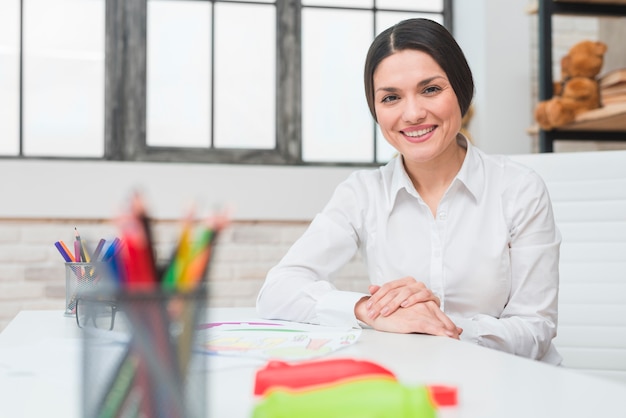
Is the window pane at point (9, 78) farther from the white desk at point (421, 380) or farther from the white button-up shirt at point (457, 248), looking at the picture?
the white desk at point (421, 380)

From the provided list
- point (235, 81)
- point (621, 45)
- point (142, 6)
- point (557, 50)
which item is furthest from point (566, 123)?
point (142, 6)

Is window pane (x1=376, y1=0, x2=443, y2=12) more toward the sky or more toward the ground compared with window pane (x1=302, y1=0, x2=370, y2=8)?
more toward the sky

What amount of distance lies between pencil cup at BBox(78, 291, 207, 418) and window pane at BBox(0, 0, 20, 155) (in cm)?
242

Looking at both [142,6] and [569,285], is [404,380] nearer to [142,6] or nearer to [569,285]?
[569,285]

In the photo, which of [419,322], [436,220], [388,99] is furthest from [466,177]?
[419,322]

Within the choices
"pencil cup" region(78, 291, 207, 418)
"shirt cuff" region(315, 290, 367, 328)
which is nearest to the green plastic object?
"pencil cup" region(78, 291, 207, 418)

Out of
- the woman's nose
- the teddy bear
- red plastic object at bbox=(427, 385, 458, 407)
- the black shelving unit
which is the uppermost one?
the black shelving unit

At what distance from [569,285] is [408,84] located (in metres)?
0.63

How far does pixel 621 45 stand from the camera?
2.45 m

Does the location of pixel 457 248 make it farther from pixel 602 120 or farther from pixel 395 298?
pixel 602 120

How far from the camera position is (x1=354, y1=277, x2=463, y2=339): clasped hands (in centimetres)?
107

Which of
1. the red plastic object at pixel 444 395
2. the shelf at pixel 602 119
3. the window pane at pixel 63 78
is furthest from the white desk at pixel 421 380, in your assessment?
the window pane at pixel 63 78

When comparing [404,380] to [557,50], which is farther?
[557,50]

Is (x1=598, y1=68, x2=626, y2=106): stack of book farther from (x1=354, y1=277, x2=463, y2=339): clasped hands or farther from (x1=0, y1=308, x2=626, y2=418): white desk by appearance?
(x1=0, y1=308, x2=626, y2=418): white desk
